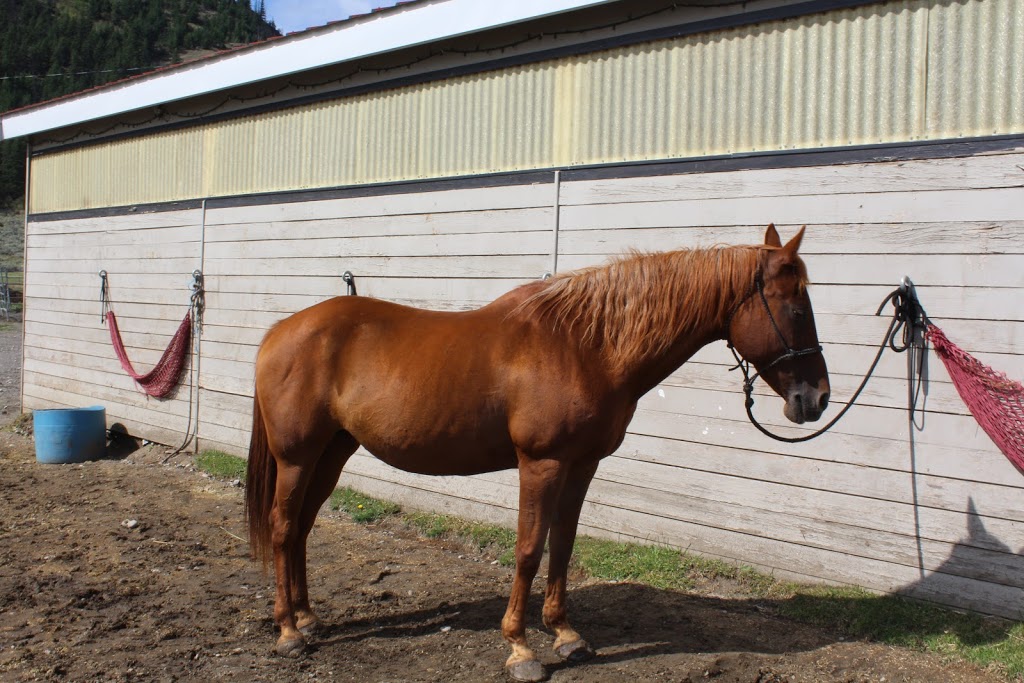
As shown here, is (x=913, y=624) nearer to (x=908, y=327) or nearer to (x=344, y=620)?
(x=908, y=327)

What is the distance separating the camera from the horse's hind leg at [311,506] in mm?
3650

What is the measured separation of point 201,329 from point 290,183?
182 cm

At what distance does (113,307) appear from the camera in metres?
8.71

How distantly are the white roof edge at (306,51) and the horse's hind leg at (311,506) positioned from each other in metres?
3.04

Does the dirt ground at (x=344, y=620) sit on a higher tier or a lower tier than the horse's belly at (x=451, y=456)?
lower

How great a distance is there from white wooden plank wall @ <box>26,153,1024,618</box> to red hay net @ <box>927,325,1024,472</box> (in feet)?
0.51

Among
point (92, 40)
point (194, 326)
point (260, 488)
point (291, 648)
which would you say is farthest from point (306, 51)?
point (92, 40)

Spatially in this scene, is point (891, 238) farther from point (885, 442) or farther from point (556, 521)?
point (556, 521)

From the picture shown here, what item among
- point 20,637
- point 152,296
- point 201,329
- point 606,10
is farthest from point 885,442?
point 152,296

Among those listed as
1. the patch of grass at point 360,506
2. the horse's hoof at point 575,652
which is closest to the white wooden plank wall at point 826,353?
the patch of grass at point 360,506

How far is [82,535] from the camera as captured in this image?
5180mm

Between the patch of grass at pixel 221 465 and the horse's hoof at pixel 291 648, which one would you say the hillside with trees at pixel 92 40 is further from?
the horse's hoof at pixel 291 648

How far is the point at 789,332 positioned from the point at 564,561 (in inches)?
55.5

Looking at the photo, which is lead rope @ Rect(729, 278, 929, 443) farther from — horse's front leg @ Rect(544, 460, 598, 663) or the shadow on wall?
horse's front leg @ Rect(544, 460, 598, 663)
